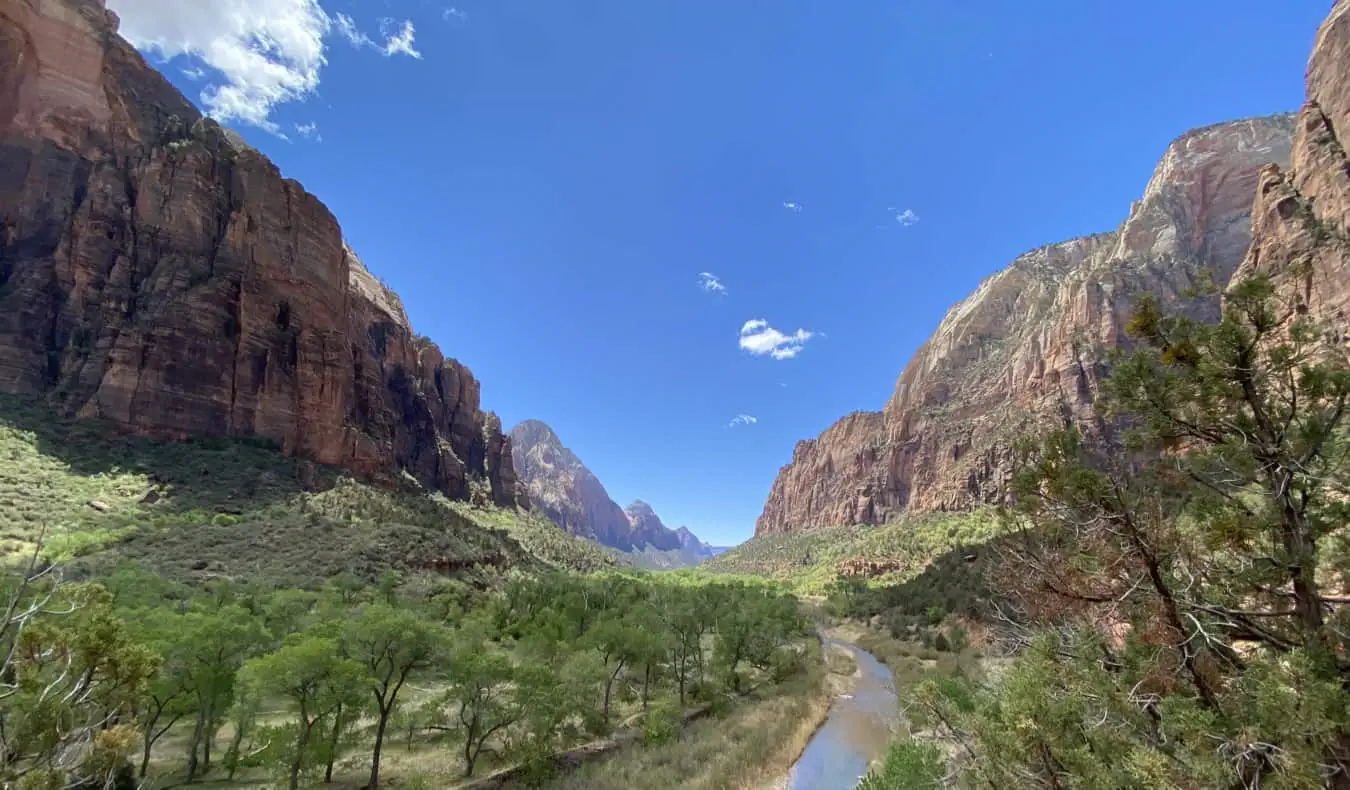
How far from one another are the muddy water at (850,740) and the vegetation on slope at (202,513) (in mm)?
33296

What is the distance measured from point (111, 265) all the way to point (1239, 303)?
9424 cm

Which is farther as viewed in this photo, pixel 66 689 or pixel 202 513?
pixel 202 513

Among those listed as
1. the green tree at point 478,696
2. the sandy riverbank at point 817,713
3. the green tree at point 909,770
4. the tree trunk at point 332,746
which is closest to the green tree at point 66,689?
the tree trunk at point 332,746

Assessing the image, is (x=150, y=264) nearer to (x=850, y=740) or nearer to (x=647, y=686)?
(x=647, y=686)

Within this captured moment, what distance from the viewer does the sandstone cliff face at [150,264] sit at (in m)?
61.3

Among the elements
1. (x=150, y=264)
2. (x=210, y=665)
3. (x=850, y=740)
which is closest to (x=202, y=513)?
(x=210, y=665)

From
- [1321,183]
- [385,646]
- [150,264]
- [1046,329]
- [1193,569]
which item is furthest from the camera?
[1046,329]

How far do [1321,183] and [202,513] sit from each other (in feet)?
332

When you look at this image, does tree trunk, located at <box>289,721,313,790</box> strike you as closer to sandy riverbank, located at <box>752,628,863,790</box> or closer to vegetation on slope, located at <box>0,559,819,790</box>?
vegetation on slope, located at <box>0,559,819,790</box>

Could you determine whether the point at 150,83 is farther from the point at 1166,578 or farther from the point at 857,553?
the point at 857,553

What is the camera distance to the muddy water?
24641mm

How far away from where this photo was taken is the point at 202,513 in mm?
48156

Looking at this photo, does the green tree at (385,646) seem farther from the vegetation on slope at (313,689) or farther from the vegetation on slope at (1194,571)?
the vegetation on slope at (1194,571)

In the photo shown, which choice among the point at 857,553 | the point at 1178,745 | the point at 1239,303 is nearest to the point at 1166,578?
the point at 1178,745
